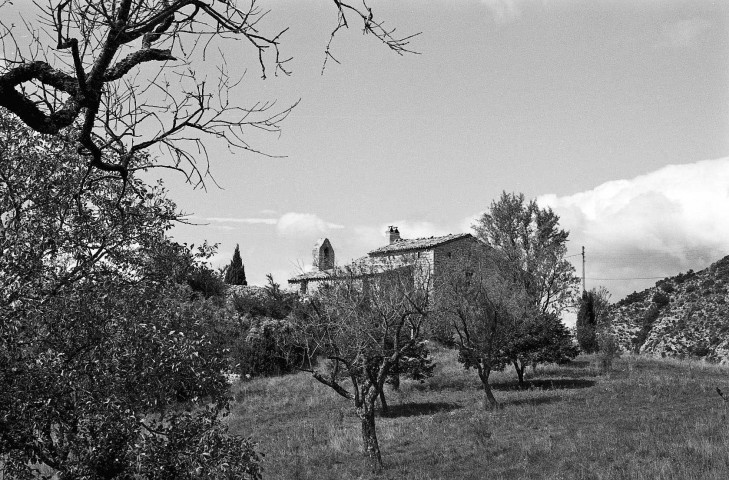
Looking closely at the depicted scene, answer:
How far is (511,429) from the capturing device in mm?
19281

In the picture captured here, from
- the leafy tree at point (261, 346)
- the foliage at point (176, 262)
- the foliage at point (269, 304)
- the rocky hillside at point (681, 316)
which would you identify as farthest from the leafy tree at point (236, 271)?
the foliage at point (176, 262)

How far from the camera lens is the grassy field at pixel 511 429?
14.4 meters

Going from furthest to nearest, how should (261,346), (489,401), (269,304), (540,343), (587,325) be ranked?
(587,325) < (269,304) < (261,346) < (540,343) < (489,401)

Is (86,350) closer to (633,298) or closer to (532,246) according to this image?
(532,246)

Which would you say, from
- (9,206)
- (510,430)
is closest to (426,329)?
(510,430)

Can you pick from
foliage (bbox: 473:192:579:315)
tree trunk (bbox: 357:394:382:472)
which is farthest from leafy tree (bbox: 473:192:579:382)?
tree trunk (bbox: 357:394:382:472)

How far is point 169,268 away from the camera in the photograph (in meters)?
9.26

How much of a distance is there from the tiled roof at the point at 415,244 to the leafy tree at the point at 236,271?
14421mm

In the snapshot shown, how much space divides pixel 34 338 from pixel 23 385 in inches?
24.8

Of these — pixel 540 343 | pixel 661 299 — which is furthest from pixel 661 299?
pixel 540 343

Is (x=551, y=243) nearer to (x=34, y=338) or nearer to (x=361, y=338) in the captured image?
(x=361, y=338)

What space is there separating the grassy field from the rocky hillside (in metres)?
25.1

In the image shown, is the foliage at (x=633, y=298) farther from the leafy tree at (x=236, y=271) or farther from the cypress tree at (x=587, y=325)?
the leafy tree at (x=236, y=271)

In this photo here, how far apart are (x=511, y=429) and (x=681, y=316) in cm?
5057
